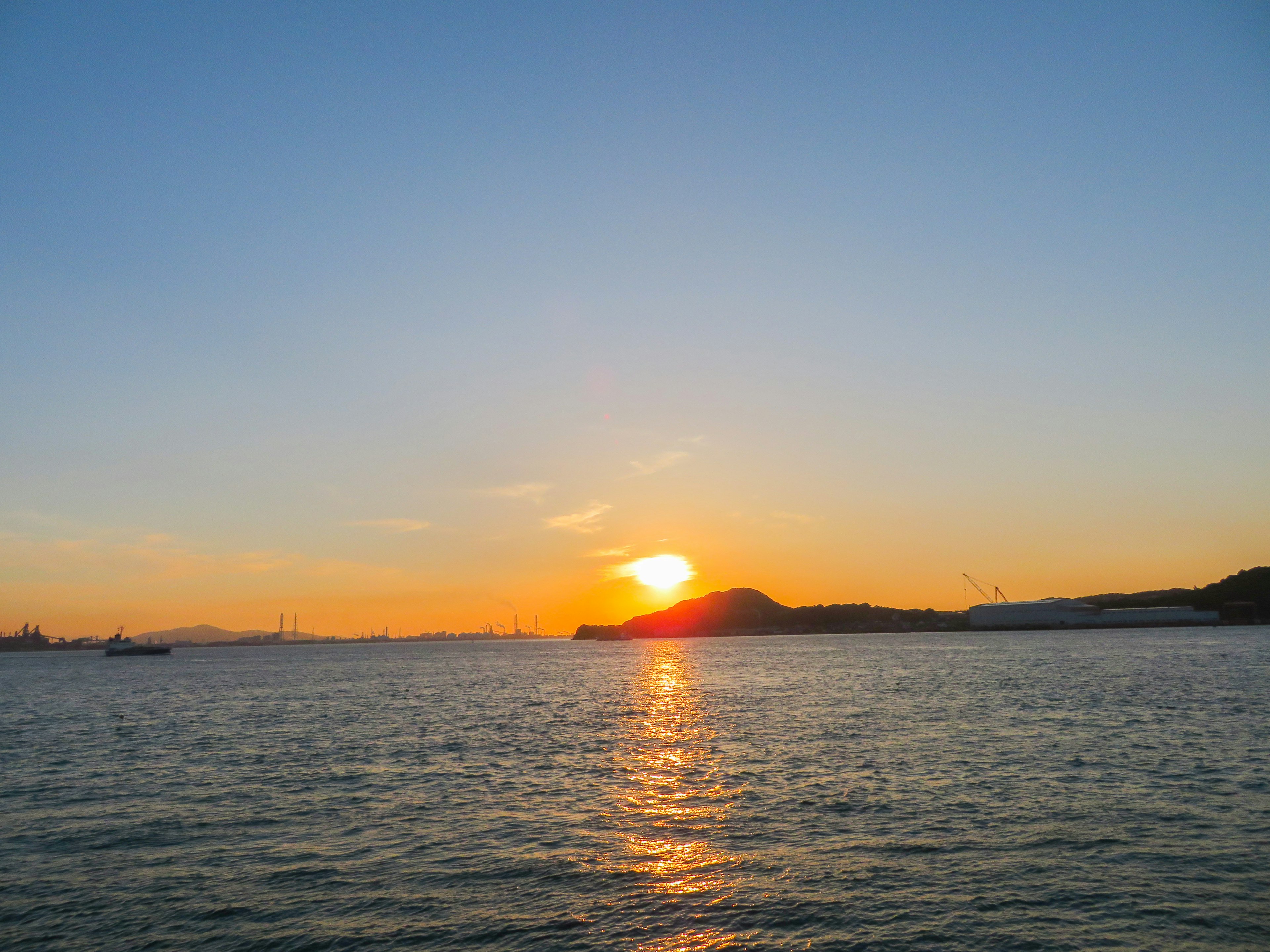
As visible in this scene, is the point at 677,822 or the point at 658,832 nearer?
the point at 658,832

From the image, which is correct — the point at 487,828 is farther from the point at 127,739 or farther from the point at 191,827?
the point at 127,739

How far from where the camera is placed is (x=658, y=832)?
3147 centimetres

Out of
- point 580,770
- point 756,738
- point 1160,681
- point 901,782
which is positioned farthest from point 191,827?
point 1160,681

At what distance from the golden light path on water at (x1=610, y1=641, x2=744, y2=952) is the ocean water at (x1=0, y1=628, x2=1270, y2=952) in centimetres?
18

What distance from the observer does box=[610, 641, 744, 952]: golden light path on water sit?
23859mm

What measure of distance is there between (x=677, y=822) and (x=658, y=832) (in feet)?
5.49

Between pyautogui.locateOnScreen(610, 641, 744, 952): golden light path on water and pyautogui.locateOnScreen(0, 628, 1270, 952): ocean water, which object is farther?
pyautogui.locateOnScreen(610, 641, 744, 952): golden light path on water

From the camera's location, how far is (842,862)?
87.9 ft

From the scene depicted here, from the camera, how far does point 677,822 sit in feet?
108

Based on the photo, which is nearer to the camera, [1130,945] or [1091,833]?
[1130,945]

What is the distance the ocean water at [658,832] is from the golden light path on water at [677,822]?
18 cm

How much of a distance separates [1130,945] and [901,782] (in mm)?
18887

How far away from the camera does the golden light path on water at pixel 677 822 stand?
78.3 feet

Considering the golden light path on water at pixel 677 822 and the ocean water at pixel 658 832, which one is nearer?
the ocean water at pixel 658 832
